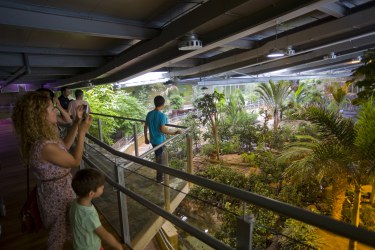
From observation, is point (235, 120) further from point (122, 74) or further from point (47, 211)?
point (47, 211)

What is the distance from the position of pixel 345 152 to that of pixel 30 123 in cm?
443

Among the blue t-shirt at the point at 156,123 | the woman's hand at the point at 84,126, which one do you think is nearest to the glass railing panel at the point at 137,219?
the woman's hand at the point at 84,126

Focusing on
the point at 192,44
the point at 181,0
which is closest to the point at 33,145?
the point at 181,0

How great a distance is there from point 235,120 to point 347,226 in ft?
39.8

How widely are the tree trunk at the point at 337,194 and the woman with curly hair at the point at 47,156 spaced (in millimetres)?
4442

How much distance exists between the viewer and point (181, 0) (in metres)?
3.53

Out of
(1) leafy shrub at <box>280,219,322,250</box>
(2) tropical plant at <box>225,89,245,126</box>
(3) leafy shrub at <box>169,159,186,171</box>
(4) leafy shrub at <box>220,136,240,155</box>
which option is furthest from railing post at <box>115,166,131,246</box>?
(2) tropical plant at <box>225,89,245,126</box>

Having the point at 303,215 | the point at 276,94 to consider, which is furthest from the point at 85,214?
the point at 276,94

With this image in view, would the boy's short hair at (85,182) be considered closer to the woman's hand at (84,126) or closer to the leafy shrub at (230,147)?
the woman's hand at (84,126)

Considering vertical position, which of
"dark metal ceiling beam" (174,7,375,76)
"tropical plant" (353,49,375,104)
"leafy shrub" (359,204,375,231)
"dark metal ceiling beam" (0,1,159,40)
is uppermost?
"dark metal ceiling beam" (174,7,375,76)

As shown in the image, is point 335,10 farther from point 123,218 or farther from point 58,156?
point 58,156

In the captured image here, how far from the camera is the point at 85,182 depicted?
148 centimetres

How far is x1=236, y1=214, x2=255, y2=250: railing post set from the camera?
1.15m

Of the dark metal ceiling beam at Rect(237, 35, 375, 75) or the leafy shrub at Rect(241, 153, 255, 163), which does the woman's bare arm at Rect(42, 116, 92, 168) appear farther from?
the dark metal ceiling beam at Rect(237, 35, 375, 75)
